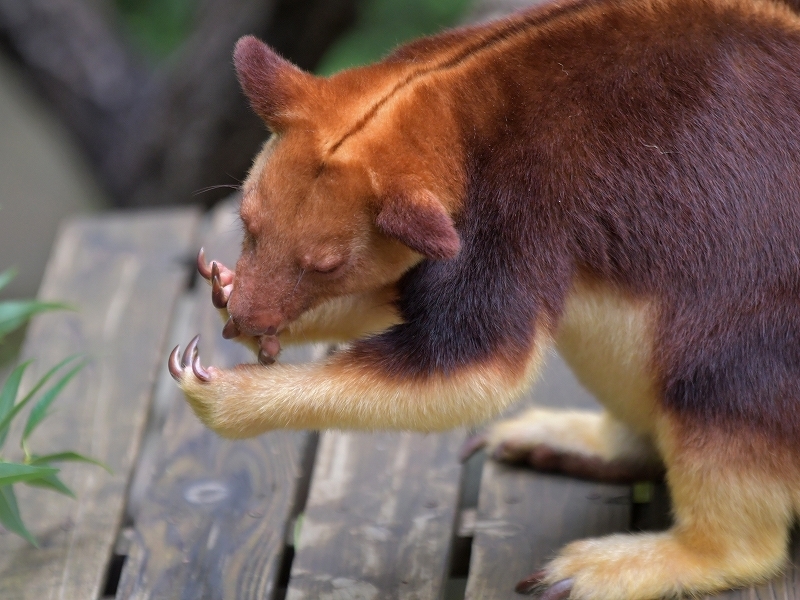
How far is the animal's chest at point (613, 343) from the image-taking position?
250cm

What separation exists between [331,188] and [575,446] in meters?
1.33

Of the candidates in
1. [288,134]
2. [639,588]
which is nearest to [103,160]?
[288,134]

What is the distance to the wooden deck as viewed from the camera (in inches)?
111

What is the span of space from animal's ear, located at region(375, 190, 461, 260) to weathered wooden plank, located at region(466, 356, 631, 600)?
3.48 ft

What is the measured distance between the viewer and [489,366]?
2346 millimetres

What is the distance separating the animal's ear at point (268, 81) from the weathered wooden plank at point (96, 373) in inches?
53.3

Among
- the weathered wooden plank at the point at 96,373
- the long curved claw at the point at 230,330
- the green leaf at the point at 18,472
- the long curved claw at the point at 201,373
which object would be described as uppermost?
the long curved claw at the point at 230,330

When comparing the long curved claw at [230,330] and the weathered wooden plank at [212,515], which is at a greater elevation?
the long curved claw at [230,330]

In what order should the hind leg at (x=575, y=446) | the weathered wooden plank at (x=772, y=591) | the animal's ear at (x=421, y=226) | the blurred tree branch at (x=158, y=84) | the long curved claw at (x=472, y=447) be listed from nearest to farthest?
the animal's ear at (x=421, y=226), the weathered wooden plank at (x=772, y=591), the hind leg at (x=575, y=446), the long curved claw at (x=472, y=447), the blurred tree branch at (x=158, y=84)

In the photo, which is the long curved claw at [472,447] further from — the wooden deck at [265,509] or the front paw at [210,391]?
the front paw at [210,391]

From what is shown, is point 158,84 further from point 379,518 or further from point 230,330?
point 230,330

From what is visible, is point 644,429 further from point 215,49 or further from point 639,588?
point 215,49

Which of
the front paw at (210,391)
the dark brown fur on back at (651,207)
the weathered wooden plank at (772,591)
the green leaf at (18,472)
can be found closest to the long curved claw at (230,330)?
the front paw at (210,391)

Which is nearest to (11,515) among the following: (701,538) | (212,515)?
(212,515)
